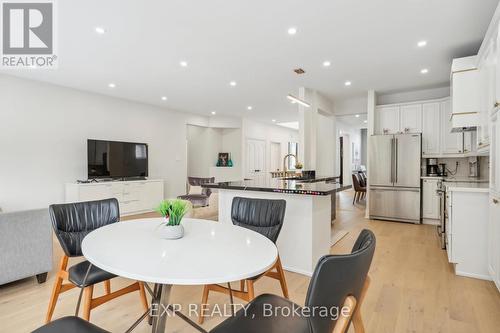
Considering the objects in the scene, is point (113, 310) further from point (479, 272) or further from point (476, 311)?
point (479, 272)

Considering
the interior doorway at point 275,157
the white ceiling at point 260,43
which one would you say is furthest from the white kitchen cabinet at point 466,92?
the interior doorway at point 275,157

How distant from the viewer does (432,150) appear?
5242mm

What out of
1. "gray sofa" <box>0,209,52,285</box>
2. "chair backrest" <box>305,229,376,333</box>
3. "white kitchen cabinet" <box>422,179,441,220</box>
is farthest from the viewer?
"white kitchen cabinet" <box>422,179,441,220</box>

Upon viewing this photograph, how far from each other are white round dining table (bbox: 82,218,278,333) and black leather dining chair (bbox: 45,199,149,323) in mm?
319

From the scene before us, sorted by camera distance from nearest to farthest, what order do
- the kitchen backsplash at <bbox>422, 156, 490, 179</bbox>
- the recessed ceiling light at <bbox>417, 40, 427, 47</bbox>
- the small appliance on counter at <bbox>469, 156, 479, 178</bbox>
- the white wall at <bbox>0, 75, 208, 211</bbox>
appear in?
1. the recessed ceiling light at <bbox>417, 40, 427, 47</bbox>
2. the white wall at <bbox>0, 75, 208, 211</bbox>
3. the kitchen backsplash at <bbox>422, 156, 490, 179</bbox>
4. the small appliance on counter at <bbox>469, 156, 479, 178</bbox>

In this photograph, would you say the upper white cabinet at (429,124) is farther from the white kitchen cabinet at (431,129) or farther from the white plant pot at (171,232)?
the white plant pot at (171,232)

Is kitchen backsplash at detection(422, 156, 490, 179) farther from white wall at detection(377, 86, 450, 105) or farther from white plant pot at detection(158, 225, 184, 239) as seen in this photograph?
white plant pot at detection(158, 225, 184, 239)

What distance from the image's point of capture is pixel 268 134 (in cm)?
1012

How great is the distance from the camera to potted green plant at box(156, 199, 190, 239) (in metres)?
1.54

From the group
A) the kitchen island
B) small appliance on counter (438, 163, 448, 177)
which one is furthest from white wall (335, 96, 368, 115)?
the kitchen island

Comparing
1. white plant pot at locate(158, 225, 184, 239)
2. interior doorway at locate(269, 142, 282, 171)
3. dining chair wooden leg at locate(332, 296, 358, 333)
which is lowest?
dining chair wooden leg at locate(332, 296, 358, 333)

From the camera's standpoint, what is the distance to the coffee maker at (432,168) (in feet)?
17.3

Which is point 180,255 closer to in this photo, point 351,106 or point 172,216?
point 172,216

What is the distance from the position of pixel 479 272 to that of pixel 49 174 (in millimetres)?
6541
